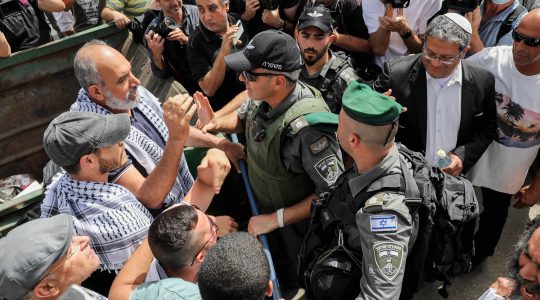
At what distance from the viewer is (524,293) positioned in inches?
78.9

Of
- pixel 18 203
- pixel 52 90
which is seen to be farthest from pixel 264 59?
pixel 52 90

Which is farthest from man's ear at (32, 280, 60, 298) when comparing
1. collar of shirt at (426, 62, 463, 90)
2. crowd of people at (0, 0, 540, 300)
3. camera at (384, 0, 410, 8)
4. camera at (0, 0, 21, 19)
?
camera at (0, 0, 21, 19)

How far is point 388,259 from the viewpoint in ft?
6.49

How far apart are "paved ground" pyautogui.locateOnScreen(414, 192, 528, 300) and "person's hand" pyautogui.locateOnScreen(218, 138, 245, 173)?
5.98 feet

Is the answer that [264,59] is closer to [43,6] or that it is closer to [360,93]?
[360,93]

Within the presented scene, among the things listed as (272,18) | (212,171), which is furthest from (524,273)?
(272,18)

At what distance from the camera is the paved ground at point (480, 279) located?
3.46 metres

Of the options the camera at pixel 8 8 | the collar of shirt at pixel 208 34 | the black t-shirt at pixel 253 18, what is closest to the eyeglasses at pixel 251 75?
the collar of shirt at pixel 208 34

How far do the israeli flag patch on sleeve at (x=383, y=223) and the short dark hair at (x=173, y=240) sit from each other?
832 mm

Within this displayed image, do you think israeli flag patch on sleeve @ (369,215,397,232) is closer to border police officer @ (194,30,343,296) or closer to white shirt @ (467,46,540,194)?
border police officer @ (194,30,343,296)

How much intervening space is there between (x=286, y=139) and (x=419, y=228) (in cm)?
88

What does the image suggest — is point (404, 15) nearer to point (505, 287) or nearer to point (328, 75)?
point (328, 75)

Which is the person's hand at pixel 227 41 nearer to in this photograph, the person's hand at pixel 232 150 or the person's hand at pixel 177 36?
the person's hand at pixel 177 36

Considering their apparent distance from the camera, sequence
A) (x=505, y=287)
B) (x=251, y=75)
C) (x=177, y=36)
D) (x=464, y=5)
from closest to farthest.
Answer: (x=505, y=287)
(x=251, y=75)
(x=464, y=5)
(x=177, y=36)
